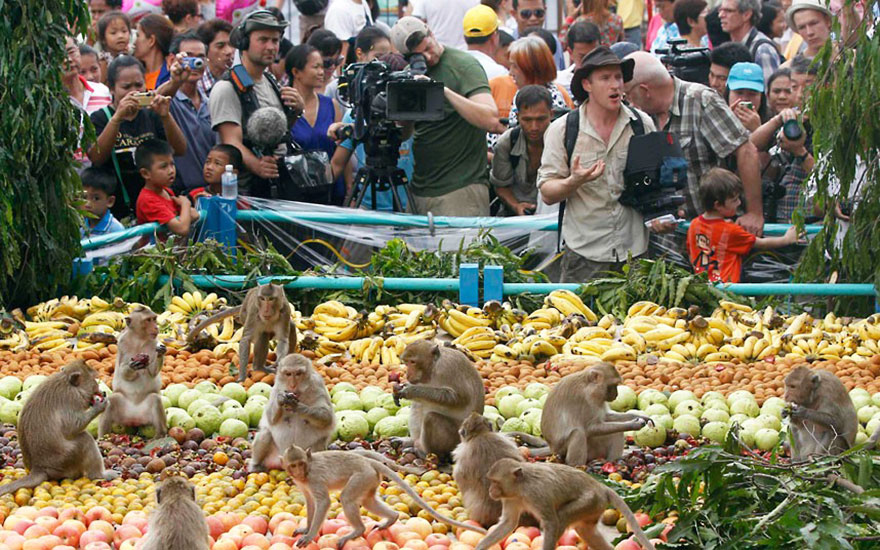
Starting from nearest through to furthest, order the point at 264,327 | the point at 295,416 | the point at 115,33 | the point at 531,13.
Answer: the point at 295,416 < the point at 264,327 < the point at 115,33 < the point at 531,13

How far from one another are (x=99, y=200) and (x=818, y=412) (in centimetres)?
698

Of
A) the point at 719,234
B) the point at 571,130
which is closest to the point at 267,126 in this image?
the point at 571,130

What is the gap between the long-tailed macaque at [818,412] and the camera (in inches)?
270

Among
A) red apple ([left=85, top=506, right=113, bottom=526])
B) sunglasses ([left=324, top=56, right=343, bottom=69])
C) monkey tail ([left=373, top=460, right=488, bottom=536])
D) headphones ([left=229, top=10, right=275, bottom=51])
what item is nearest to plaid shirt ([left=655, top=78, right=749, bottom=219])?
headphones ([left=229, top=10, right=275, bottom=51])

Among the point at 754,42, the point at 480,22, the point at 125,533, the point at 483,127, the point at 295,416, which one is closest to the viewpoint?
the point at 125,533

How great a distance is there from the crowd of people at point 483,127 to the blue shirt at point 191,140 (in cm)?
1

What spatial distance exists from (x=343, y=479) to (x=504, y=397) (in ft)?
8.10

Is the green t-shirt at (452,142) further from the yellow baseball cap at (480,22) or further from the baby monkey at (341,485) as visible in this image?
the baby monkey at (341,485)

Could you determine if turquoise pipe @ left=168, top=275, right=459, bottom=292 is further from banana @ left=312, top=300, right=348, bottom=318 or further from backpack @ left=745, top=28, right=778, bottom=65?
backpack @ left=745, top=28, right=778, bottom=65

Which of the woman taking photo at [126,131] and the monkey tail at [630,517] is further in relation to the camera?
the woman taking photo at [126,131]

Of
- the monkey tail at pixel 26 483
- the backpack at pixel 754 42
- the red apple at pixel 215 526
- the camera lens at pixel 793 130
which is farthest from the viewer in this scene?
the backpack at pixel 754 42

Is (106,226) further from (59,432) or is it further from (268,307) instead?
(59,432)

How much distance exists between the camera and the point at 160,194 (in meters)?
11.6

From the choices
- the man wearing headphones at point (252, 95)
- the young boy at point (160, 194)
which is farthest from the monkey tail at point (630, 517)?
the man wearing headphones at point (252, 95)
